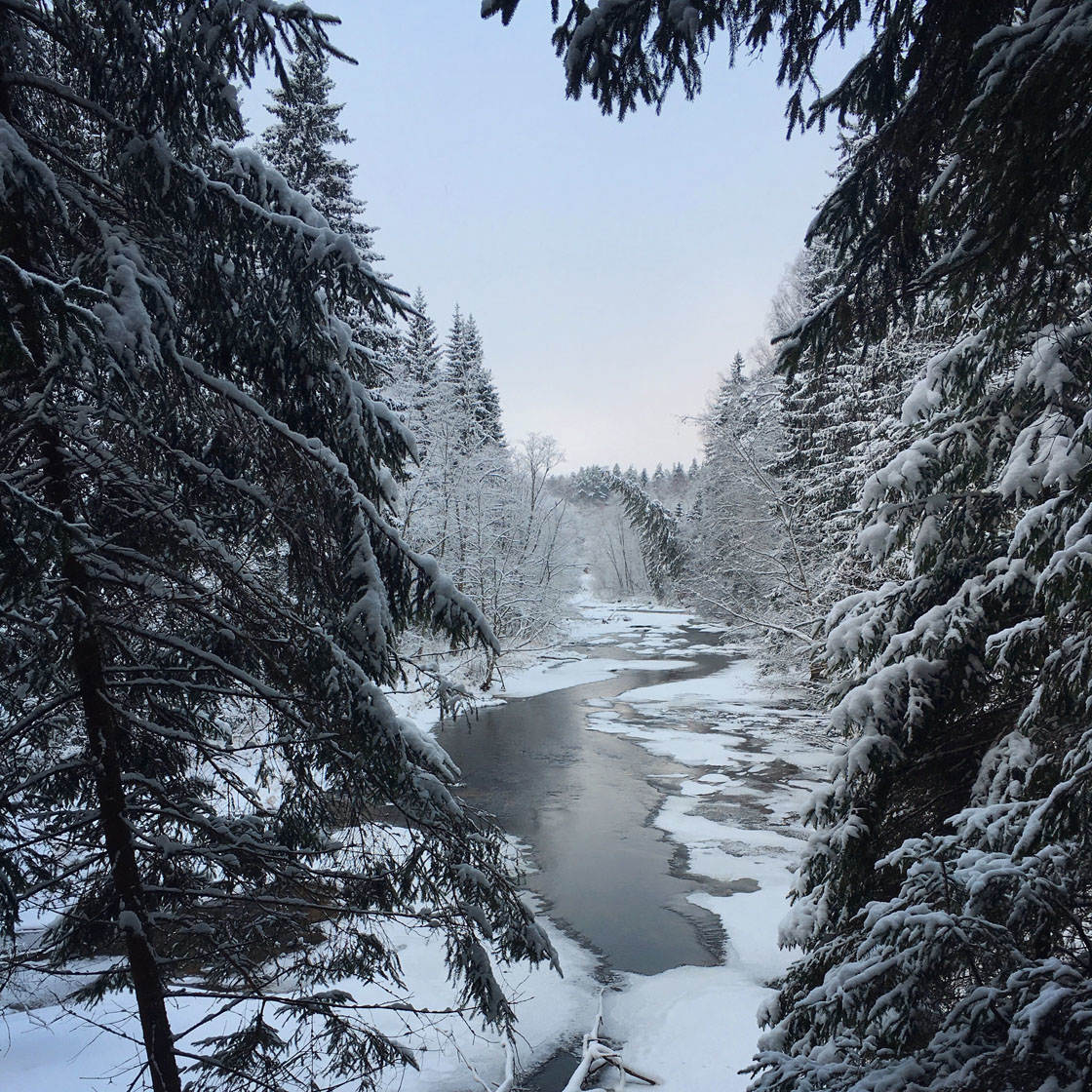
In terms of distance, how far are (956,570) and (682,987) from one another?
20.3ft

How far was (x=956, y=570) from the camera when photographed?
178 inches

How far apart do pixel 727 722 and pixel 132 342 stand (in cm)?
2001

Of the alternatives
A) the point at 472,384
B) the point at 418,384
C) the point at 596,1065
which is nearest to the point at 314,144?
the point at 418,384

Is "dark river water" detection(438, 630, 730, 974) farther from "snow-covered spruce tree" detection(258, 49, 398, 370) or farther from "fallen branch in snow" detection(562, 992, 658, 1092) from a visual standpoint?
"snow-covered spruce tree" detection(258, 49, 398, 370)

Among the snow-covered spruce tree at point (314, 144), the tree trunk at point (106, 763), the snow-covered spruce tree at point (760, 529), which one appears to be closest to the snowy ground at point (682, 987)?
the tree trunk at point (106, 763)

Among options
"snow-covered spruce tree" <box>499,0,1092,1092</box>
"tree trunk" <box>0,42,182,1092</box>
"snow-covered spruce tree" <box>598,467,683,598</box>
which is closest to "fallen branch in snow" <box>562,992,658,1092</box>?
"snow-covered spruce tree" <box>499,0,1092,1092</box>

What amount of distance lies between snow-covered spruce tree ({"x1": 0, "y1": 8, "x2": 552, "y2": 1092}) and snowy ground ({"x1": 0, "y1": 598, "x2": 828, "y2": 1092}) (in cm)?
60

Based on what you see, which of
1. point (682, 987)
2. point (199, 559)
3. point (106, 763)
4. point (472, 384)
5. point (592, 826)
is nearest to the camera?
point (106, 763)

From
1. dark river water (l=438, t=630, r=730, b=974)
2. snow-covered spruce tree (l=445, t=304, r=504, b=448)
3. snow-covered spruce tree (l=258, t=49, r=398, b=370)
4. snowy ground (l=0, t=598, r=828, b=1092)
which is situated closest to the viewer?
snowy ground (l=0, t=598, r=828, b=1092)

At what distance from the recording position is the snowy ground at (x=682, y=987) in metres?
6.44

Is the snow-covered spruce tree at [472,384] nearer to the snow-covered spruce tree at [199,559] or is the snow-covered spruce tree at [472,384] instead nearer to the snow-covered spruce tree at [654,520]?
the snow-covered spruce tree at [654,520]

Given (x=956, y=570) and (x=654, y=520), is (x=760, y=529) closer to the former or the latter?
(x=654, y=520)

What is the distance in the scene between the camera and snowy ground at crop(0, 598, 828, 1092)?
6.44 metres

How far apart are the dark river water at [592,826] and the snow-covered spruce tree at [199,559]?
13.0ft
